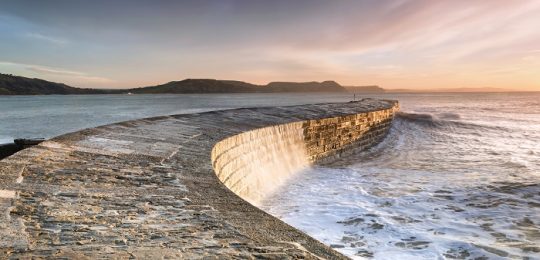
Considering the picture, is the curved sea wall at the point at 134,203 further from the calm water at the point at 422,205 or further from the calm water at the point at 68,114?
the calm water at the point at 68,114

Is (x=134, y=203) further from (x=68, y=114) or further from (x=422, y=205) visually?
(x=68, y=114)

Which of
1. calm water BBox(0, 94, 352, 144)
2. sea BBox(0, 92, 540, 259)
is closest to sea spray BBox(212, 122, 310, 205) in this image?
sea BBox(0, 92, 540, 259)

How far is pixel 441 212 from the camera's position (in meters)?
7.34

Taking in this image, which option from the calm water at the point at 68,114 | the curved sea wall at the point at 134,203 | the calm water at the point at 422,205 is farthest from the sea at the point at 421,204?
the calm water at the point at 68,114

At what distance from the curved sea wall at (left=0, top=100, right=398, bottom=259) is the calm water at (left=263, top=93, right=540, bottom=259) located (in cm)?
188

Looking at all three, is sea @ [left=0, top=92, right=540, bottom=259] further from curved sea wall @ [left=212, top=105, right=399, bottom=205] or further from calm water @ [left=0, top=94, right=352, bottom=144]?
calm water @ [left=0, top=94, right=352, bottom=144]

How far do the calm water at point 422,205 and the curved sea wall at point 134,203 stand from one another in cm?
188

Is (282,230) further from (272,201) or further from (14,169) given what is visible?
(272,201)

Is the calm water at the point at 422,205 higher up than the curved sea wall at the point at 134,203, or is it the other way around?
the curved sea wall at the point at 134,203

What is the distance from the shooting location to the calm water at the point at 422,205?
561 centimetres

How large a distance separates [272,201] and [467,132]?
19.4m

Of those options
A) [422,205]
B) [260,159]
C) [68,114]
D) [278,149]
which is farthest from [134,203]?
[68,114]

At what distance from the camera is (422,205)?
784 cm

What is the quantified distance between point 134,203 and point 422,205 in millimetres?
5943
